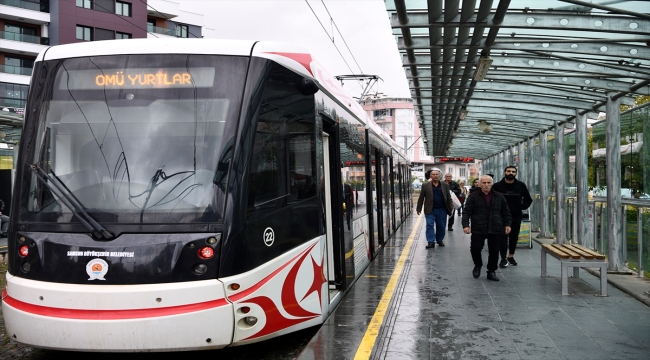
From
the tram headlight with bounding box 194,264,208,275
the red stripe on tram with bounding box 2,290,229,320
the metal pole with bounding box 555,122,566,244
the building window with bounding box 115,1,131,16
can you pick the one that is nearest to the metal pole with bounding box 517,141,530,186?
the metal pole with bounding box 555,122,566,244

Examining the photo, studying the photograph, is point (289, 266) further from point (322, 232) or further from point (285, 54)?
point (285, 54)

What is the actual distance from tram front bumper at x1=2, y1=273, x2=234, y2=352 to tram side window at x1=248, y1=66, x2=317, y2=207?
984 mm

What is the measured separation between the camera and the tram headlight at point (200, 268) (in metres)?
5.35

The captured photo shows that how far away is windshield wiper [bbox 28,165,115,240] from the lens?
5.38 meters

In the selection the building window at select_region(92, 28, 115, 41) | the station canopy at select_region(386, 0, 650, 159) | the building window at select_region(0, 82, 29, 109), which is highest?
the building window at select_region(92, 28, 115, 41)

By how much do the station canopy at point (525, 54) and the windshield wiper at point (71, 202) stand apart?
159 inches

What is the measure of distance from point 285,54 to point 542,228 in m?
12.8

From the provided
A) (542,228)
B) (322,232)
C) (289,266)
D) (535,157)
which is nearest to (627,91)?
(322,232)

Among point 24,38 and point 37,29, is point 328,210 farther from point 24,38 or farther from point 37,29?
point 37,29

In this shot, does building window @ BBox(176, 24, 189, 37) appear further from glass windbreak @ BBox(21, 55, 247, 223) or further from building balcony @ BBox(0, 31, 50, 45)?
glass windbreak @ BBox(21, 55, 247, 223)

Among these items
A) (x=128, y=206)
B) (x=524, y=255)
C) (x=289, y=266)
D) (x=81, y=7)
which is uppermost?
(x=81, y=7)

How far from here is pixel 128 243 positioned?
534 cm

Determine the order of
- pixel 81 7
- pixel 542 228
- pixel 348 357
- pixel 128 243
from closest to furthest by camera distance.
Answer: pixel 128 243
pixel 348 357
pixel 542 228
pixel 81 7

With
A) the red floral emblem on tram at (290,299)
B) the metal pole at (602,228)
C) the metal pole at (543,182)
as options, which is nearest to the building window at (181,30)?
the metal pole at (543,182)
